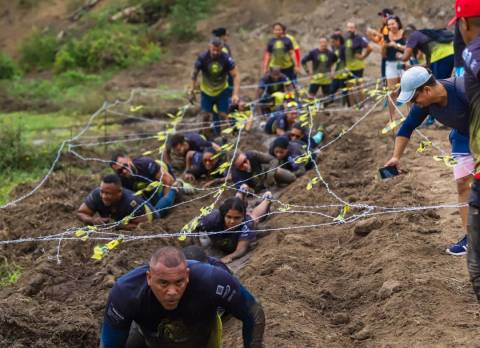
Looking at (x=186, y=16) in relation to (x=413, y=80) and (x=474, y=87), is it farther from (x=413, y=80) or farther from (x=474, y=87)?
(x=474, y=87)

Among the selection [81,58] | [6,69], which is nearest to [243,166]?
[81,58]

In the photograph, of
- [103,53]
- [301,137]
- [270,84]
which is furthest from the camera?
[103,53]

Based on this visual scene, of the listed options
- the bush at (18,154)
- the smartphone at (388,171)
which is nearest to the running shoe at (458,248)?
the smartphone at (388,171)

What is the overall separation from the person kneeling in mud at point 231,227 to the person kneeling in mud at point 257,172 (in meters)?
1.57

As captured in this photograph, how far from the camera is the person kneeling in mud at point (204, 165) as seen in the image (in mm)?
11430

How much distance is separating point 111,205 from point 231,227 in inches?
71.2

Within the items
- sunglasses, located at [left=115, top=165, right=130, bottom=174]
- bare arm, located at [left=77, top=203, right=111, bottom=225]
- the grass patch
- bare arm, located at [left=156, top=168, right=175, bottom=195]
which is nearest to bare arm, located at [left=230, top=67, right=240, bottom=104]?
bare arm, located at [left=156, top=168, right=175, bottom=195]

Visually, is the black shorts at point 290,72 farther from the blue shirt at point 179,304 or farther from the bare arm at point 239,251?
the blue shirt at point 179,304

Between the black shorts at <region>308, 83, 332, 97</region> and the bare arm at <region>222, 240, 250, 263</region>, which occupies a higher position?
the black shorts at <region>308, 83, 332, 97</region>

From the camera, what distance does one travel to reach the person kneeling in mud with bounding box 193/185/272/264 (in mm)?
8500

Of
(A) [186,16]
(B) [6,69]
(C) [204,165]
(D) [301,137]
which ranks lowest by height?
(C) [204,165]

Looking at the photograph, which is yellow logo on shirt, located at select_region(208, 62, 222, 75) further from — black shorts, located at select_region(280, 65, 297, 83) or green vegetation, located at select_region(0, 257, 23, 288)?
green vegetation, located at select_region(0, 257, 23, 288)

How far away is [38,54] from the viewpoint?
1078 inches

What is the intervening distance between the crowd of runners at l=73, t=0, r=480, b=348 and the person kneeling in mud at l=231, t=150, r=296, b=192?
0.05ft
